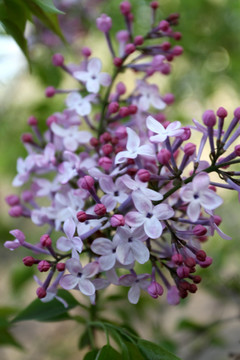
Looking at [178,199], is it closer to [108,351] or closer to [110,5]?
[108,351]

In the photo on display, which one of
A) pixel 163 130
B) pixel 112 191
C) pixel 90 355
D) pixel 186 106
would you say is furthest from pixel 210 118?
pixel 186 106

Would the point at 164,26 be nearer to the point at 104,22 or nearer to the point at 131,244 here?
the point at 104,22

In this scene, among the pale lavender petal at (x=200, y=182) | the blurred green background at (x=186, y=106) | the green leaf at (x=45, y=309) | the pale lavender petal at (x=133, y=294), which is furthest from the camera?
the blurred green background at (x=186, y=106)

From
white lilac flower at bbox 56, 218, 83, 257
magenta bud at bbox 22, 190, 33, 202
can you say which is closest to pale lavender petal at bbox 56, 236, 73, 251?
white lilac flower at bbox 56, 218, 83, 257

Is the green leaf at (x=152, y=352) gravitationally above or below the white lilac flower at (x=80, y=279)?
below

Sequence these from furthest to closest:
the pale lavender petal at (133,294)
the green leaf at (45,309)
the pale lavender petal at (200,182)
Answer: the green leaf at (45,309) < the pale lavender petal at (133,294) < the pale lavender petal at (200,182)

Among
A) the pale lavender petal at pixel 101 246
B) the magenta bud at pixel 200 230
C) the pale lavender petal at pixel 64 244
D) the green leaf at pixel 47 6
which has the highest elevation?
the green leaf at pixel 47 6

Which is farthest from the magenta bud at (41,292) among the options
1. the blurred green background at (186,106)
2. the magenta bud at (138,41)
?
the blurred green background at (186,106)

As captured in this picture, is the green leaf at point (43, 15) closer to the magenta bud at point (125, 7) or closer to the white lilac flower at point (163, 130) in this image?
the magenta bud at point (125, 7)
